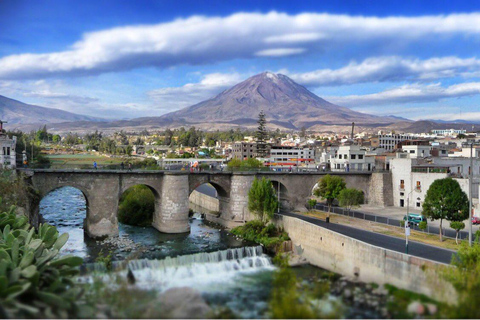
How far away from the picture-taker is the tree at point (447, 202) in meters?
34.6

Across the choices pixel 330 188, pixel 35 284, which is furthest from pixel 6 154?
pixel 330 188

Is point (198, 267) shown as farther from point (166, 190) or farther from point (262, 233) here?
point (166, 190)

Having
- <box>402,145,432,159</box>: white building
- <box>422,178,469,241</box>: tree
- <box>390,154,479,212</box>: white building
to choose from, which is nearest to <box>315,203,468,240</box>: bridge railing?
<box>422,178,469,241</box>: tree

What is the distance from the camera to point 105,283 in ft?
63.3

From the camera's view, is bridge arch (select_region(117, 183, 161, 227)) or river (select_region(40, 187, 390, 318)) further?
bridge arch (select_region(117, 183, 161, 227))

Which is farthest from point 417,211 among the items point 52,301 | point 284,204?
point 52,301

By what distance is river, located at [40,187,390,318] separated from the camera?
2389cm

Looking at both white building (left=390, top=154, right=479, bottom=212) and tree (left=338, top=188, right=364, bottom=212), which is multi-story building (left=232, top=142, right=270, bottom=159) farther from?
tree (left=338, top=188, right=364, bottom=212)

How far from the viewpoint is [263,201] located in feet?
143

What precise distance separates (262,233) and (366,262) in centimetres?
1387

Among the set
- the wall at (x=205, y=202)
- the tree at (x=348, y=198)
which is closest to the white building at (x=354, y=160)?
the tree at (x=348, y=198)

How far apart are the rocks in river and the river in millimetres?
2070

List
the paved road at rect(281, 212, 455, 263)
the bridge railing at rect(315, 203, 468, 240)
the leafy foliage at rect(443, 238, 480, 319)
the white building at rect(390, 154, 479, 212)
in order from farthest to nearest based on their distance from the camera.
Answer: the white building at rect(390, 154, 479, 212)
the bridge railing at rect(315, 203, 468, 240)
the paved road at rect(281, 212, 455, 263)
the leafy foliage at rect(443, 238, 480, 319)

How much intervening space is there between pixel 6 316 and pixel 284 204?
4215 cm
